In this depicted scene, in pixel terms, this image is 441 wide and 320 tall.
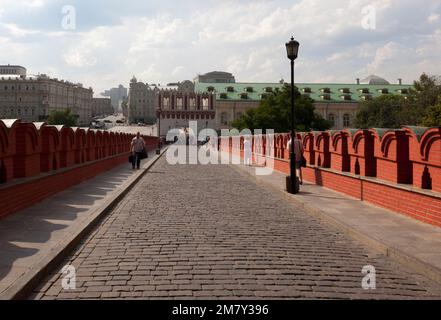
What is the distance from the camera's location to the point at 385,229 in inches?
342

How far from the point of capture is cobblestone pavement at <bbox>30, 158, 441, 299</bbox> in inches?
212

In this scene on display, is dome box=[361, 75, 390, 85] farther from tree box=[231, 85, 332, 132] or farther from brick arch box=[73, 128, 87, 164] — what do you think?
brick arch box=[73, 128, 87, 164]

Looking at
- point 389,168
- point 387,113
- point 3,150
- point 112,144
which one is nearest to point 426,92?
point 387,113

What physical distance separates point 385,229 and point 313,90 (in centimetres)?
10583

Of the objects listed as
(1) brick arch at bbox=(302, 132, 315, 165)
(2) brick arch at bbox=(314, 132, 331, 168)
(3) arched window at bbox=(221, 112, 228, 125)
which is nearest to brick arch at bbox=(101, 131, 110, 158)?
(1) brick arch at bbox=(302, 132, 315, 165)

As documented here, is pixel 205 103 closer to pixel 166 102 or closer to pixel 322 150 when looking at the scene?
pixel 166 102

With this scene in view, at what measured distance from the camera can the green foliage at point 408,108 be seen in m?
58.6

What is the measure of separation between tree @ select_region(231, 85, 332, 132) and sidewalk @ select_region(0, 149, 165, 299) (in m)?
53.5

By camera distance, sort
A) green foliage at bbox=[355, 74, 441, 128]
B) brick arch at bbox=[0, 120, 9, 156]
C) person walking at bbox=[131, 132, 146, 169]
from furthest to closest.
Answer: green foliage at bbox=[355, 74, 441, 128], person walking at bbox=[131, 132, 146, 169], brick arch at bbox=[0, 120, 9, 156]

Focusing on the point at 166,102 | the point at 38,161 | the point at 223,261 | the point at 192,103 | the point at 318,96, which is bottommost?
the point at 223,261

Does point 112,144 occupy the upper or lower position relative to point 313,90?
lower

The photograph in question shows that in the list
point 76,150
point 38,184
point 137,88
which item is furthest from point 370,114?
point 137,88

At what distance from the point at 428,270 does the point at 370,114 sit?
75.3 m

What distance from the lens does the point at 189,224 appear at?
9516mm
